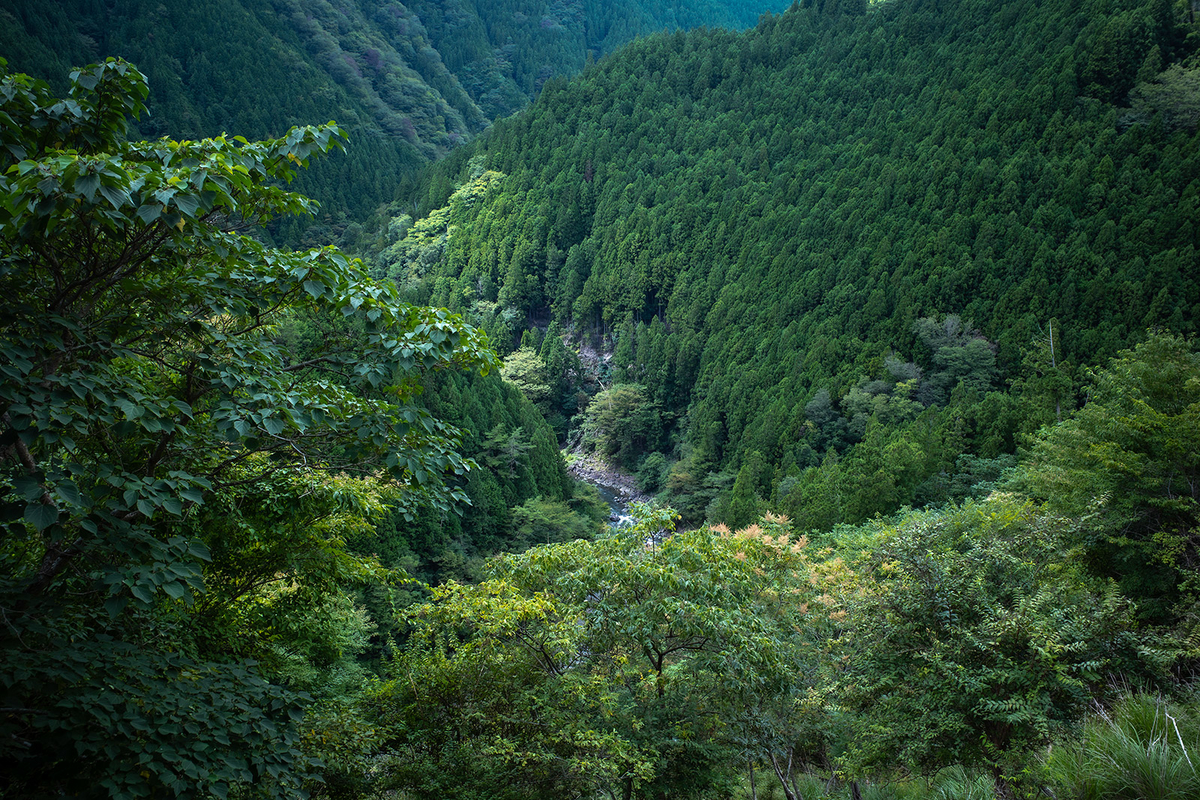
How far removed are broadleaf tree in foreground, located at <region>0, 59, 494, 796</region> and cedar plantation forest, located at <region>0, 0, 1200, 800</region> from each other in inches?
1.4

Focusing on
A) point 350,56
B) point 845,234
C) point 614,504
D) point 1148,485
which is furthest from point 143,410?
point 350,56

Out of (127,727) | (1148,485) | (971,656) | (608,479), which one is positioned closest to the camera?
(127,727)

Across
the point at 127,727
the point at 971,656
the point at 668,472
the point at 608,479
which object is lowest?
the point at 608,479

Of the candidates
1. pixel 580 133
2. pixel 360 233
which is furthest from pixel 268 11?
pixel 580 133

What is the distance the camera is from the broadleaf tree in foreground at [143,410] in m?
3.15

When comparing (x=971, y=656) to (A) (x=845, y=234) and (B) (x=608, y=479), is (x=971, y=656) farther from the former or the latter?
(A) (x=845, y=234)

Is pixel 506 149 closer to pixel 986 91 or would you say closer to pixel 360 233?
pixel 360 233

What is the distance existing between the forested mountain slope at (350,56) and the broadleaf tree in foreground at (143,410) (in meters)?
71.3

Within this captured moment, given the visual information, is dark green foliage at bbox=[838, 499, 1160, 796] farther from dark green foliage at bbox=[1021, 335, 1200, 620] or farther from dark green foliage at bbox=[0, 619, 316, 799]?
dark green foliage at bbox=[0, 619, 316, 799]

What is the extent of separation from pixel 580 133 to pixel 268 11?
70.7 m

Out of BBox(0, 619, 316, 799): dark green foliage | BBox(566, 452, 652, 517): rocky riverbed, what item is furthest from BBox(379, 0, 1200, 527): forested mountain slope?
BBox(0, 619, 316, 799): dark green foliage

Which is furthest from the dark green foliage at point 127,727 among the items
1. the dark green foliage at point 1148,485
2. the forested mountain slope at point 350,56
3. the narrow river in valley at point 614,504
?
the forested mountain slope at point 350,56

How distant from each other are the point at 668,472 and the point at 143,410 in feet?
141

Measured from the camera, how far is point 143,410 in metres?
3.38
